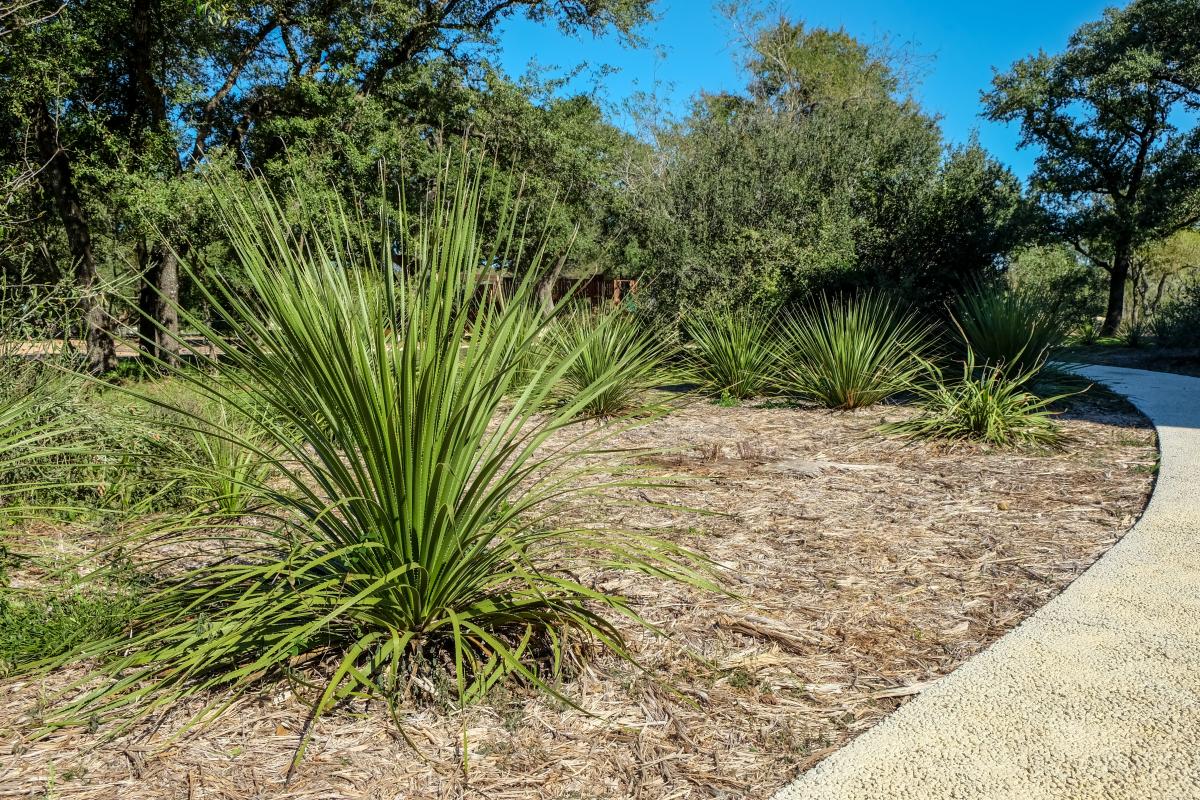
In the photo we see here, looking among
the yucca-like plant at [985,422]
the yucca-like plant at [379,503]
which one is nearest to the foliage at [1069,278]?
the yucca-like plant at [985,422]

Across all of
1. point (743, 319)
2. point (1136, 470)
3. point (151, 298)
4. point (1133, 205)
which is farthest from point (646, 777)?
point (1133, 205)

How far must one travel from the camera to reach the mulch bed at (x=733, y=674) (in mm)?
2121

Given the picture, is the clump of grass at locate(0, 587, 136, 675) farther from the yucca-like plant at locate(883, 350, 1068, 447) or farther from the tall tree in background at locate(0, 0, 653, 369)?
the tall tree in background at locate(0, 0, 653, 369)

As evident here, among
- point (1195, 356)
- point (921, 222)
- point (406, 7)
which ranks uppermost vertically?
point (406, 7)

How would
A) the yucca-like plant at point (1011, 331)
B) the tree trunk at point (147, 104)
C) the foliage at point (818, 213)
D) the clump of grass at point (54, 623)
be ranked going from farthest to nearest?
1. the tree trunk at point (147, 104)
2. the foliage at point (818, 213)
3. the yucca-like plant at point (1011, 331)
4. the clump of grass at point (54, 623)

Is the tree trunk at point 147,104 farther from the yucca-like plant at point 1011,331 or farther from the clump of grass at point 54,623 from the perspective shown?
the yucca-like plant at point 1011,331

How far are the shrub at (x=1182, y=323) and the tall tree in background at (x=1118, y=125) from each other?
331 cm

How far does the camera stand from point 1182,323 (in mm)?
14359

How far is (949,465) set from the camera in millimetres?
5801

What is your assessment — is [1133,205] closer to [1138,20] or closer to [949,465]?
[1138,20]

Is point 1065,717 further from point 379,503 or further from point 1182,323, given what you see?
point 1182,323

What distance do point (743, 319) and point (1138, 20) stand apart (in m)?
15.4

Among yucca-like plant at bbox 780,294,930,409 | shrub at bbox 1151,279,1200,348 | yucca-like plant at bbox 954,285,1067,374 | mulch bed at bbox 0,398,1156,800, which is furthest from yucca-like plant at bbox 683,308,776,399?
shrub at bbox 1151,279,1200,348

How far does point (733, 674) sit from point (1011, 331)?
23.7 feet
